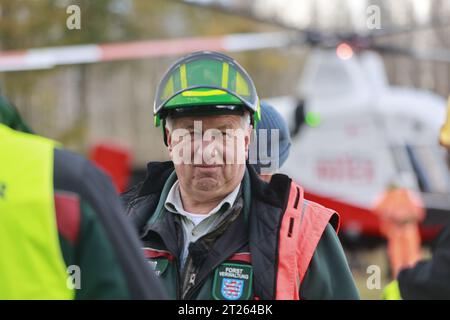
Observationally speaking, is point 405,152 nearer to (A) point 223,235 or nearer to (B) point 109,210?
(A) point 223,235

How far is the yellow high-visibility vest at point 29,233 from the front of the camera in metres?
1.53

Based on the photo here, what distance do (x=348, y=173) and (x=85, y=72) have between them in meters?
9.77

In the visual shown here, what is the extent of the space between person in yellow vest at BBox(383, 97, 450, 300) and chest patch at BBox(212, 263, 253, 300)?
1.05 m

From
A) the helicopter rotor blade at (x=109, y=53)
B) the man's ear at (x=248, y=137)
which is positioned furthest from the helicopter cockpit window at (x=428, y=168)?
the man's ear at (x=248, y=137)

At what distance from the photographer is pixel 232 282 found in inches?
92.0

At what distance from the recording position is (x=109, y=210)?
1.59 m

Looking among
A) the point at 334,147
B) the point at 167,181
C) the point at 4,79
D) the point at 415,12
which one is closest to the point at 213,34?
the point at 4,79

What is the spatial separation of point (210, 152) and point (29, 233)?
94 cm

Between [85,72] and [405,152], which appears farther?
[85,72]

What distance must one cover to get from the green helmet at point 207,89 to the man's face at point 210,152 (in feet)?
0.10

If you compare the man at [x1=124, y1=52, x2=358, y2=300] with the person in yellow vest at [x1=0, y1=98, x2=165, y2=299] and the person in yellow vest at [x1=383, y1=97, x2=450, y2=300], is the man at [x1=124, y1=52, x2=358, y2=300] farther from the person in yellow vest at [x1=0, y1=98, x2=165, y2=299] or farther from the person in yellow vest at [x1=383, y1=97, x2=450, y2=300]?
the person in yellow vest at [x1=383, y1=97, x2=450, y2=300]

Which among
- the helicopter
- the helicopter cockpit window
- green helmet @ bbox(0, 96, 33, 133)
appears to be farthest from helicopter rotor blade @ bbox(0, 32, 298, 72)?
green helmet @ bbox(0, 96, 33, 133)

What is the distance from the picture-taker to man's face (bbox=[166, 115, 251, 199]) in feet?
7.89
